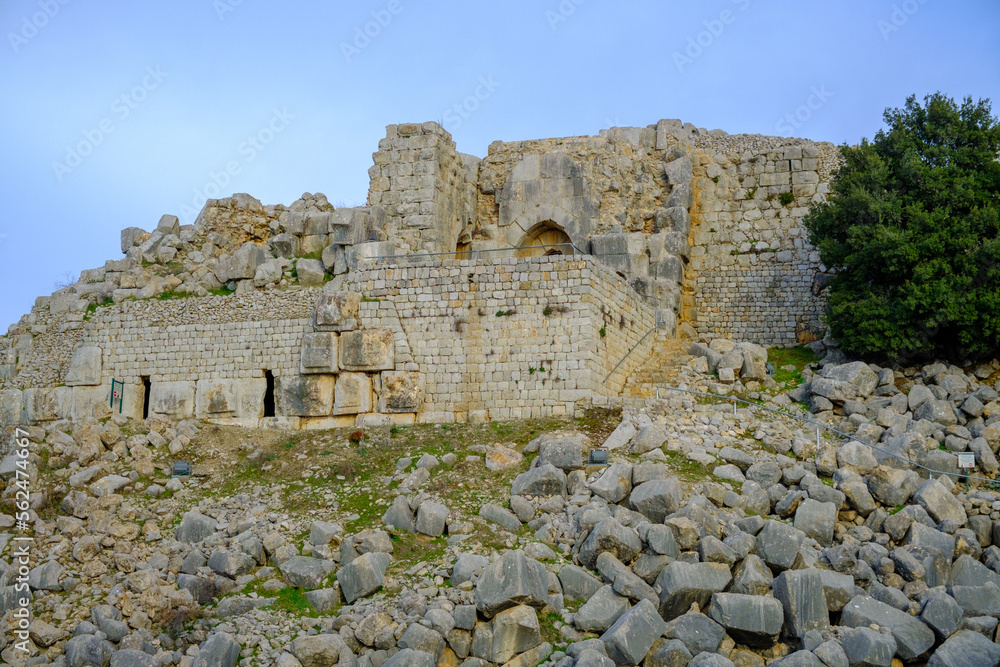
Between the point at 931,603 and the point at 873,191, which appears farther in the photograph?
the point at 873,191

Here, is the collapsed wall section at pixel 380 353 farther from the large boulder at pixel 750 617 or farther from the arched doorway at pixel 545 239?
the large boulder at pixel 750 617

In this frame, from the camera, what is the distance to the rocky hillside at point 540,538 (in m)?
10.8

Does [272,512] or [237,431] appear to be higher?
[237,431]

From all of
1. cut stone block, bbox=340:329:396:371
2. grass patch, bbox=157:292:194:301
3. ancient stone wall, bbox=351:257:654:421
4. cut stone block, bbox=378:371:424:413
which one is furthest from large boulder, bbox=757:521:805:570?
grass patch, bbox=157:292:194:301

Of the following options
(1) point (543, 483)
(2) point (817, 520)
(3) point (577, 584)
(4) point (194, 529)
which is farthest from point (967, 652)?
(4) point (194, 529)

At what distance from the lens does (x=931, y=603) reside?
36.4 ft

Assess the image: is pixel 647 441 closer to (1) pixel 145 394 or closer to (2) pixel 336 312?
(2) pixel 336 312

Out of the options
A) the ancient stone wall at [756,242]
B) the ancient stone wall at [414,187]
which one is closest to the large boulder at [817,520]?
the ancient stone wall at [756,242]

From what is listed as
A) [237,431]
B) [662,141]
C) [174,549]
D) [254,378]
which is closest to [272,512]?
[174,549]

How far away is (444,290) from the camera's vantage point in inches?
670

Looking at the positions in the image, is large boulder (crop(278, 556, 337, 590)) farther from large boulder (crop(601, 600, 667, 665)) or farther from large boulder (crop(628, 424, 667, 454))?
large boulder (crop(628, 424, 667, 454))

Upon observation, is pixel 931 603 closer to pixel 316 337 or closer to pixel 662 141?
pixel 316 337

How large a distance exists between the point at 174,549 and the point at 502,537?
4.22 m

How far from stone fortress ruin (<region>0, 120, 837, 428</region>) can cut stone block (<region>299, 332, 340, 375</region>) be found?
0.03 meters
